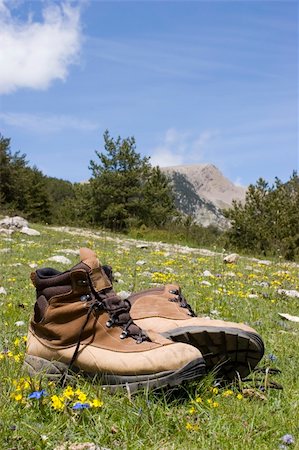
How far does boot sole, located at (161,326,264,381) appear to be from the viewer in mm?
3305

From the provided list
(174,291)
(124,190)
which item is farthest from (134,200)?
(174,291)

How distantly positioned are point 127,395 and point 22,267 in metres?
7.57

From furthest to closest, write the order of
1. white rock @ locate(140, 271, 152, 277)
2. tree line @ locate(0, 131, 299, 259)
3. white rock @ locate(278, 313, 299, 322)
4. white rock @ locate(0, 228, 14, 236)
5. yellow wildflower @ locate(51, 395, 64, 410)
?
tree line @ locate(0, 131, 299, 259) < white rock @ locate(0, 228, 14, 236) < white rock @ locate(140, 271, 152, 277) < white rock @ locate(278, 313, 299, 322) < yellow wildflower @ locate(51, 395, 64, 410)

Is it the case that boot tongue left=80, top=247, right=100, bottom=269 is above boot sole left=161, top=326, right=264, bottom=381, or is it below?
above

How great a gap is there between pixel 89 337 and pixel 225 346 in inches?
34.7

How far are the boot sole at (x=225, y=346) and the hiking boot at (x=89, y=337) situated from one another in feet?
0.70

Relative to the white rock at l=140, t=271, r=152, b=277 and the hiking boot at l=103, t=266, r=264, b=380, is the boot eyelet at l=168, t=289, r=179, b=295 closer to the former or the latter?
the hiking boot at l=103, t=266, r=264, b=380

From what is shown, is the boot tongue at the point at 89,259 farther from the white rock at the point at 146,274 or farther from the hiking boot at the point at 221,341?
the white rock at the point at 146,274

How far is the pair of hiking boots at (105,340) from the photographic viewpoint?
3.11 metres

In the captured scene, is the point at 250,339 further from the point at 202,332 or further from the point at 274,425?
the point at 274,425

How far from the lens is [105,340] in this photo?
3277 mm

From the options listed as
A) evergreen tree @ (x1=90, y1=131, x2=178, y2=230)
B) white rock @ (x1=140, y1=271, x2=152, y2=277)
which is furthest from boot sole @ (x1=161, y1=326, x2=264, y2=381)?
evergreen tree @ (x1=90, y1=131, x2=178, y2=230)

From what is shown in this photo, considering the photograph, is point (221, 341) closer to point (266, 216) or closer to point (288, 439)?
point (288, 439)

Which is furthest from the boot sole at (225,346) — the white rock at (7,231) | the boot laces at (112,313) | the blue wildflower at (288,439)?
the white rock at (7,231)
